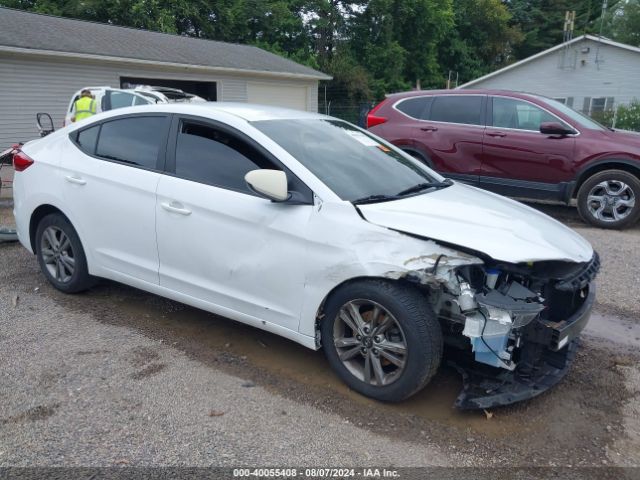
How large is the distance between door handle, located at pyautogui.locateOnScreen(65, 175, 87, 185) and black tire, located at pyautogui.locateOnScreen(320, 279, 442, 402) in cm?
237

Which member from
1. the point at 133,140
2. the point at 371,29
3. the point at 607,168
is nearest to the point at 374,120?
the point at 607,168

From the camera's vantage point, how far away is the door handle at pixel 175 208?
12.3 ft

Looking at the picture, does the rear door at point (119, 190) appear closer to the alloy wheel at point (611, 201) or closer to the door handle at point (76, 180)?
the door handle at point (76, 180)

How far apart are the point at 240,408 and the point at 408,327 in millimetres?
1073

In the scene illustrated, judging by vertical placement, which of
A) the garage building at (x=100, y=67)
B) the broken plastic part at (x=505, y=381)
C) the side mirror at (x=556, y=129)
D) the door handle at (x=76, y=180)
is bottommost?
the broken plastic part at (x=505, y=381)

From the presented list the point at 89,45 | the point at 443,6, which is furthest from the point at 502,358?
the point at 443,6

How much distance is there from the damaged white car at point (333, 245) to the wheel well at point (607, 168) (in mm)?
4029

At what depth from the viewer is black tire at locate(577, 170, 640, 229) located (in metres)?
7.19

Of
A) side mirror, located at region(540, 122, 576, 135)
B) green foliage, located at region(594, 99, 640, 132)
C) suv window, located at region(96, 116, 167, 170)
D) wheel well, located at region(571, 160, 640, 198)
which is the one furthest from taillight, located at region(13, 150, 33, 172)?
green foliage, located at region(594, 99, 640, 132)

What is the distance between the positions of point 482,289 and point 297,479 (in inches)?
54.5

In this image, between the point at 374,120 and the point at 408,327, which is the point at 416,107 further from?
the point at 408,327

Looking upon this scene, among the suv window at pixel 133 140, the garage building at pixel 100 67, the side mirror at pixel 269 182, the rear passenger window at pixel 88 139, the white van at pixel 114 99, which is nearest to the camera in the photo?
the side mirror at pixel 269 182

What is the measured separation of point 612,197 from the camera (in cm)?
735

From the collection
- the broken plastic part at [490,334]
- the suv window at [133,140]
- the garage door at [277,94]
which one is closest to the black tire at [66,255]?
the suv window at [133,140]
